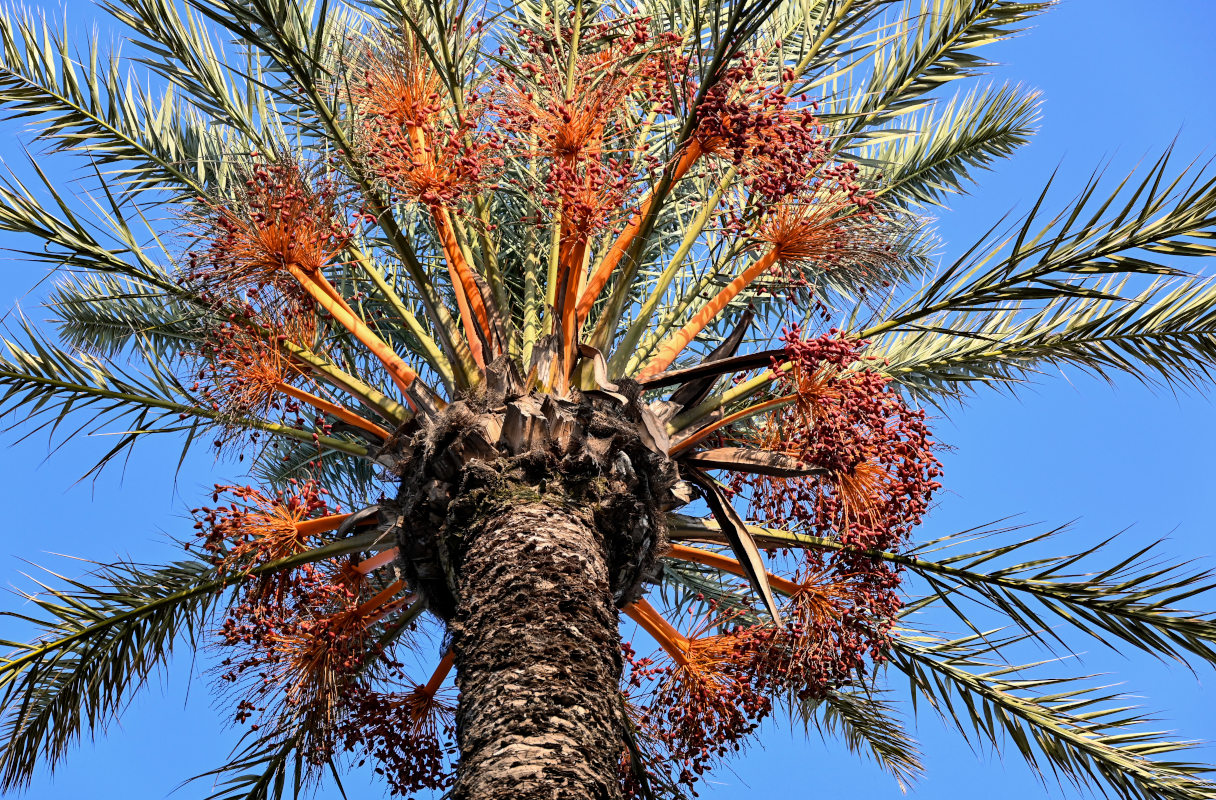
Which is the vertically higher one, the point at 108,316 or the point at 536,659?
the point at 108,316

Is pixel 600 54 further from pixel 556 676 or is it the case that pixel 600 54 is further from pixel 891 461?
pixel 556 676

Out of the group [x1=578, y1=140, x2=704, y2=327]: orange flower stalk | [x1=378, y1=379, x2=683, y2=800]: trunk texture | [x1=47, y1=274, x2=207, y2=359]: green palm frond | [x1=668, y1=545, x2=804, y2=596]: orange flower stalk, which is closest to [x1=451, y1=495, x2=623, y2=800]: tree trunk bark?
[x1=378, y1=379, x2=683, y2=800]: trunk texture

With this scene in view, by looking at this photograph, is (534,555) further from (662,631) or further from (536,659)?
(662,631)

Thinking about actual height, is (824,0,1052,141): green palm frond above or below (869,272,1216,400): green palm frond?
above

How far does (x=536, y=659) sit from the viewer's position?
462 cm

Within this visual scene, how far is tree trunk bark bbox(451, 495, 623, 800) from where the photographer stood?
14.0ft

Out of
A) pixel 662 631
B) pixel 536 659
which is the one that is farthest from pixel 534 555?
pixel 662 631

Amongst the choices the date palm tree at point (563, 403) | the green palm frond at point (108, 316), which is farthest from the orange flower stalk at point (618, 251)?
the green palm frond at point (108, 316)

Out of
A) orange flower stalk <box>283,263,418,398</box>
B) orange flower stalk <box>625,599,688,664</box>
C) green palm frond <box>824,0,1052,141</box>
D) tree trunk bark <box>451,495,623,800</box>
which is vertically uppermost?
green palm frond <box>824,0,1052,141</box>

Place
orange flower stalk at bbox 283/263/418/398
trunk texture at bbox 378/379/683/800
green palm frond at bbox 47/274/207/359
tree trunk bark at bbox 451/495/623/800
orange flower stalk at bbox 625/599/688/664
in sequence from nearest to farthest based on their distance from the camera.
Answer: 1. tree trunk bark at bbox 451/495/623/800
2. trunk texture at bbox 378/379/683/800
3. orange flower stalk at bbox 283/263/418/398
4. orange flower stalk at bbox 625/599/688/664
5. green palm frond at bbox 47/274/207/359

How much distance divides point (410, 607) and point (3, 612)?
6.32 feet

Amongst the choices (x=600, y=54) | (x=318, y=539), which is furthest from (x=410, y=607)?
(x=600, y=54)

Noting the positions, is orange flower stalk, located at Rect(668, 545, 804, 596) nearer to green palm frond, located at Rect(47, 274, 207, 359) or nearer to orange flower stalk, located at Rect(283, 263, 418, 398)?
orange flower stalk, located at Rect(283, 263, 418, 398)

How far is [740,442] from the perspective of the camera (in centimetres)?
642
